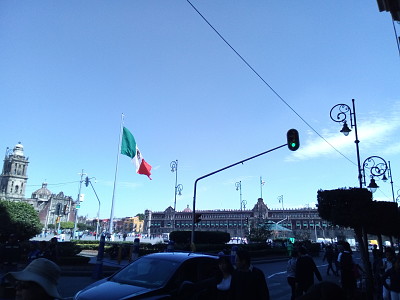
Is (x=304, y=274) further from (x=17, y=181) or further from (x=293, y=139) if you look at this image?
(x=17, y=181)

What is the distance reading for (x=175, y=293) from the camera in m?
5.59

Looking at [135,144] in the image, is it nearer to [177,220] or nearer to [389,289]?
[389,289]

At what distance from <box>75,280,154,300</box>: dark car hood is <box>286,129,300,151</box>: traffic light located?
10.0m

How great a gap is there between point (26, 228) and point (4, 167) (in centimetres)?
11413

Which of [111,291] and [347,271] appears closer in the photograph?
[111,291]

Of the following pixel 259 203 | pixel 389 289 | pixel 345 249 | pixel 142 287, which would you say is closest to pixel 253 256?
pixel 345 249

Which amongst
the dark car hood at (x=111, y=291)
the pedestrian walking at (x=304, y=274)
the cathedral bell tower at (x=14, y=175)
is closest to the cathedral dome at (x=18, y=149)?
the cathedral bell tower at (x=14, y=175)

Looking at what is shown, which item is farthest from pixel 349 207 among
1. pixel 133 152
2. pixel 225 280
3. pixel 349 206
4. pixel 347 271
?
pixel 133 152

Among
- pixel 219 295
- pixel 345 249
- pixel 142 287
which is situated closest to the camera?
pixel 219 295

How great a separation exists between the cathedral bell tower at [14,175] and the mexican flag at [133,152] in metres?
110

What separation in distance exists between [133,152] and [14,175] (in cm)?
11351

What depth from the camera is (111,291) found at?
5.35 meters

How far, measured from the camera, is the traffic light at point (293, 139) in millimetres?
13555

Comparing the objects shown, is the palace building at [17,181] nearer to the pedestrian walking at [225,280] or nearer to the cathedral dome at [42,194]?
the cathedral dome at [42,194]
